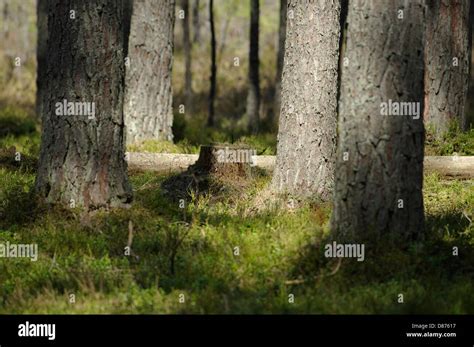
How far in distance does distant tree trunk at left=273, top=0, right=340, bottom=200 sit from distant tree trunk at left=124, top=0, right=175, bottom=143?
18.6 ft

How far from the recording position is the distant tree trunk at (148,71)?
621 inches

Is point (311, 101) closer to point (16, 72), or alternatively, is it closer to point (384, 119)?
point (384, 119)

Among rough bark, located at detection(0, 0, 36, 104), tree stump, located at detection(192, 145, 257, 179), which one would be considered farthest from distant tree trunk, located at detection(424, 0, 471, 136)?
rough bark, located at detection(0, 0, 36, 104)

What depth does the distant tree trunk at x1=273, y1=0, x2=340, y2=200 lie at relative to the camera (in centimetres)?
1055

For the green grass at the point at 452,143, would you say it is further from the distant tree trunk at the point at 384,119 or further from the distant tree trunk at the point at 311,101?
the distant tree trunk at the point at 384,119

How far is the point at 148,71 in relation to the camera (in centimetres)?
1588

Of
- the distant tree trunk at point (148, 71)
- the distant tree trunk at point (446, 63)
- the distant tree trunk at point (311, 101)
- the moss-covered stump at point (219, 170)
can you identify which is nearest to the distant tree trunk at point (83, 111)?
the moss-covered stump at point (219, 170)

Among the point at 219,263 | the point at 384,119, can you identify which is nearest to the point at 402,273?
the point at 384,119

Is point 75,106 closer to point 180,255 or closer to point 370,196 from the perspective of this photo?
point 180,255

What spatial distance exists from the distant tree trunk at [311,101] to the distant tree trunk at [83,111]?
7.62ft

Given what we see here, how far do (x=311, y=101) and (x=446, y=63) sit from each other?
15.7ft

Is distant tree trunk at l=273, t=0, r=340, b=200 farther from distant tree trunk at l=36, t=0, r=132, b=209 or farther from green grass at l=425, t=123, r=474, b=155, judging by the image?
green grass at l=425, t=123, r=474, b=155
